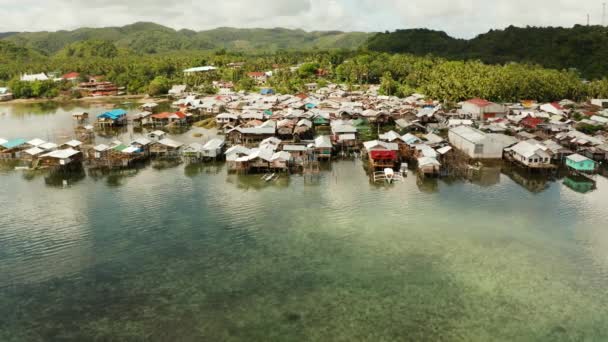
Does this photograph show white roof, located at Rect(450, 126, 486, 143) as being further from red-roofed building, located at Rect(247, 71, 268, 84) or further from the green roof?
red-roofed building, located at Rect(247, 71, 268, 84)

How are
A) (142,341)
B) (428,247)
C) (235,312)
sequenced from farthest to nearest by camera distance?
(428,247), (235,312), (142,341)

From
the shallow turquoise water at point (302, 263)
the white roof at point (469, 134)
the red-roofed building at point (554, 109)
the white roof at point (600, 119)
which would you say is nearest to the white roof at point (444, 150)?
the white roof at point (469, 134)

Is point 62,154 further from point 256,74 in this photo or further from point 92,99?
point 256,74

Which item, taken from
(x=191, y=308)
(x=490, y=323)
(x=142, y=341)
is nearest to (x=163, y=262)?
(x=191, y=308)

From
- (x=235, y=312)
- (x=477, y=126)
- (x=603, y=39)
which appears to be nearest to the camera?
(x=235, y=312)

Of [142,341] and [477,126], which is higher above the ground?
Result: [477,126]

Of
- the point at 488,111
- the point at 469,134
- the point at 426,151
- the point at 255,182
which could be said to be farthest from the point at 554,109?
the point at 255,182

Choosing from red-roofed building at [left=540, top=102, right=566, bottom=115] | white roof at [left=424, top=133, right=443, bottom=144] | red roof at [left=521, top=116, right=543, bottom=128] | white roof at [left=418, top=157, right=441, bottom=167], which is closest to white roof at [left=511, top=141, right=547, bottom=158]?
white roof at [left=424, top=133, right=443, bottom=144]

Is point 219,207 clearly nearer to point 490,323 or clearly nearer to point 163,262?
point 163,262
